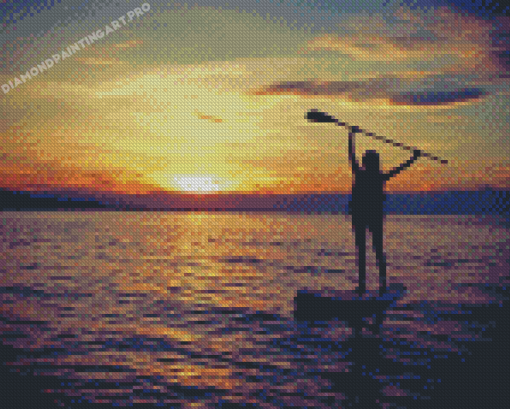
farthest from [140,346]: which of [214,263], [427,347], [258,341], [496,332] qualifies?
[214,263]

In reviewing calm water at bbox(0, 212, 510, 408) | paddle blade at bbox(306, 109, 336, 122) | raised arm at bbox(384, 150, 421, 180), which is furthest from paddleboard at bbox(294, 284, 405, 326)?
paddle blade at bbox(306, 109, 336, 122)

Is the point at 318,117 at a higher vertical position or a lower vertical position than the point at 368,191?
higher

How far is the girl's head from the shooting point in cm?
2616

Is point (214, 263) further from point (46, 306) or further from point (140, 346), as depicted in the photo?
point (140, 346)

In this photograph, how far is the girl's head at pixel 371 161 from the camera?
26.2 metres

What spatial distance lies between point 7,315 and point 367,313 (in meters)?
17.9

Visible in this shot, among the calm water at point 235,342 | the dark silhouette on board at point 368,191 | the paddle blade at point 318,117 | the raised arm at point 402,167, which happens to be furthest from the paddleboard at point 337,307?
the paddle blade at point 318,117

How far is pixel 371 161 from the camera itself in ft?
86.1

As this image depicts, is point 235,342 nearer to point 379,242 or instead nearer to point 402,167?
point 379,242

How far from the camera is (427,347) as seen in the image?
2142cm

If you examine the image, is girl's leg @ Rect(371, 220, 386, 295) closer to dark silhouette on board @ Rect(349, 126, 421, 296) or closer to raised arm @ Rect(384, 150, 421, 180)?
dark silhouette on board @ Rect(349, 126, 421, 296)

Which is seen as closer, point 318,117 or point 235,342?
point 235,342

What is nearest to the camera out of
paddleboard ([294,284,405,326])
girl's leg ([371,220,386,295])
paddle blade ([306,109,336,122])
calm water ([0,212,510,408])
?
calm water ([0,212,510,408])

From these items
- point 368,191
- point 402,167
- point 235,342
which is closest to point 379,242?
point 368,191
